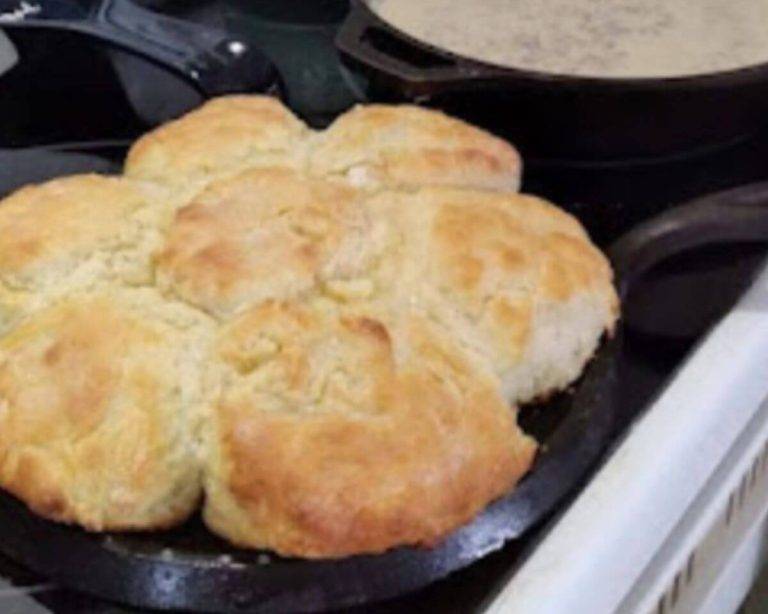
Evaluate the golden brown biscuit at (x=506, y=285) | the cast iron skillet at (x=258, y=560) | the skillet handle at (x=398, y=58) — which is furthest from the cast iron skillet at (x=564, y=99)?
the cast iron skillet at (x=258, y=560)

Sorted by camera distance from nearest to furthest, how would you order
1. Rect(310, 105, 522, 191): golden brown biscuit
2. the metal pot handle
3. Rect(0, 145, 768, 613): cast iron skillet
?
Rect(0, 145, 768, 613): cast iron skillet
Rect(310, 105, 522, 191): golden brown biscuit
the metal pot handle

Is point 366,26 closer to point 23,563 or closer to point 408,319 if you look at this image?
point 408,319

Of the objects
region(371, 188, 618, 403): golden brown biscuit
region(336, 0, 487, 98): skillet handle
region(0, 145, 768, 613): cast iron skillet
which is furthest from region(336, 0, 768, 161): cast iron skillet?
region(0, 145, 768, 613): cast iron skillet

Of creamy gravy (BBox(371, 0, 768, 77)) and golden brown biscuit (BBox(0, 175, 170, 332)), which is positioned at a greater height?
golden brown biscuit (BBox(0, 175, 170, 332))

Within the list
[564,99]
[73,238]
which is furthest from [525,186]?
[73,238]

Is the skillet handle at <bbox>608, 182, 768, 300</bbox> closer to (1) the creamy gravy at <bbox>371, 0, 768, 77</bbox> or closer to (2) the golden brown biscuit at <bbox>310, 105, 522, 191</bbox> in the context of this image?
(2) the golden brown biscuit at <bbox>310, 105, 522, 191</bbox>

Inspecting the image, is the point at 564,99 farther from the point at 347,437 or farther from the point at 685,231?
the point at 347,437
